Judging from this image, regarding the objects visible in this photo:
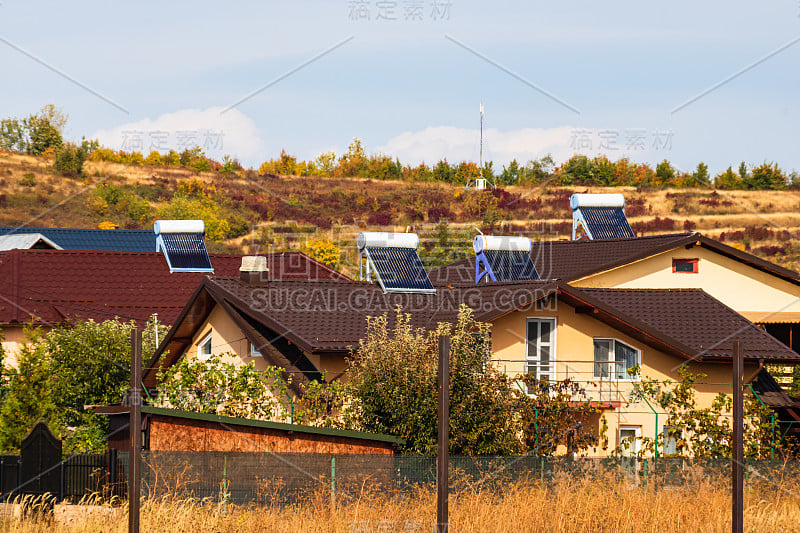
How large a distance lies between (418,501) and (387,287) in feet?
36.0

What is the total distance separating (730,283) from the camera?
3303cm

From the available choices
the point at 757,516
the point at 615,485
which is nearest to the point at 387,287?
the point at 615,485

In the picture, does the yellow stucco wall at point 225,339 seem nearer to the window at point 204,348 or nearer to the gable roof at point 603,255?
the window at point 204,348

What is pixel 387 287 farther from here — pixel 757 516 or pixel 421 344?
pixel 757 516

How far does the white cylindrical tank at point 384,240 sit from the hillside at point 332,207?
1493 inches

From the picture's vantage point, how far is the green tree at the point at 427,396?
18594 millimetres

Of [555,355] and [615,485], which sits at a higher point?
[555,355]

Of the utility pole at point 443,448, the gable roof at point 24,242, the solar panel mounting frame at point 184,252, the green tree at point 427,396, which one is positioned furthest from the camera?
the gable roof at point 24,242

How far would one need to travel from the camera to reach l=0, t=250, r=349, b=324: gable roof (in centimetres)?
3741

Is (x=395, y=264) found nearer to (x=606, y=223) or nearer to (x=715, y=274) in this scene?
(x=715, y=274)

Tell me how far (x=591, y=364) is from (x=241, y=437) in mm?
10557

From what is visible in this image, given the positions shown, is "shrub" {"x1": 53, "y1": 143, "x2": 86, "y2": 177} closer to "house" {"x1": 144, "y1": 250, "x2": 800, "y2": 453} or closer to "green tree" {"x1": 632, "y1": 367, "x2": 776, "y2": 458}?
"house" {"x1": 144, "y1": 250, "x2": 800, "y2": 453}

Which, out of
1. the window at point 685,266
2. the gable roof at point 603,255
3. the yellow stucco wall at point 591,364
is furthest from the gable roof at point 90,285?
the yellow stucco wall at point 591,364

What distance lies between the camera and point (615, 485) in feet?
56.6
